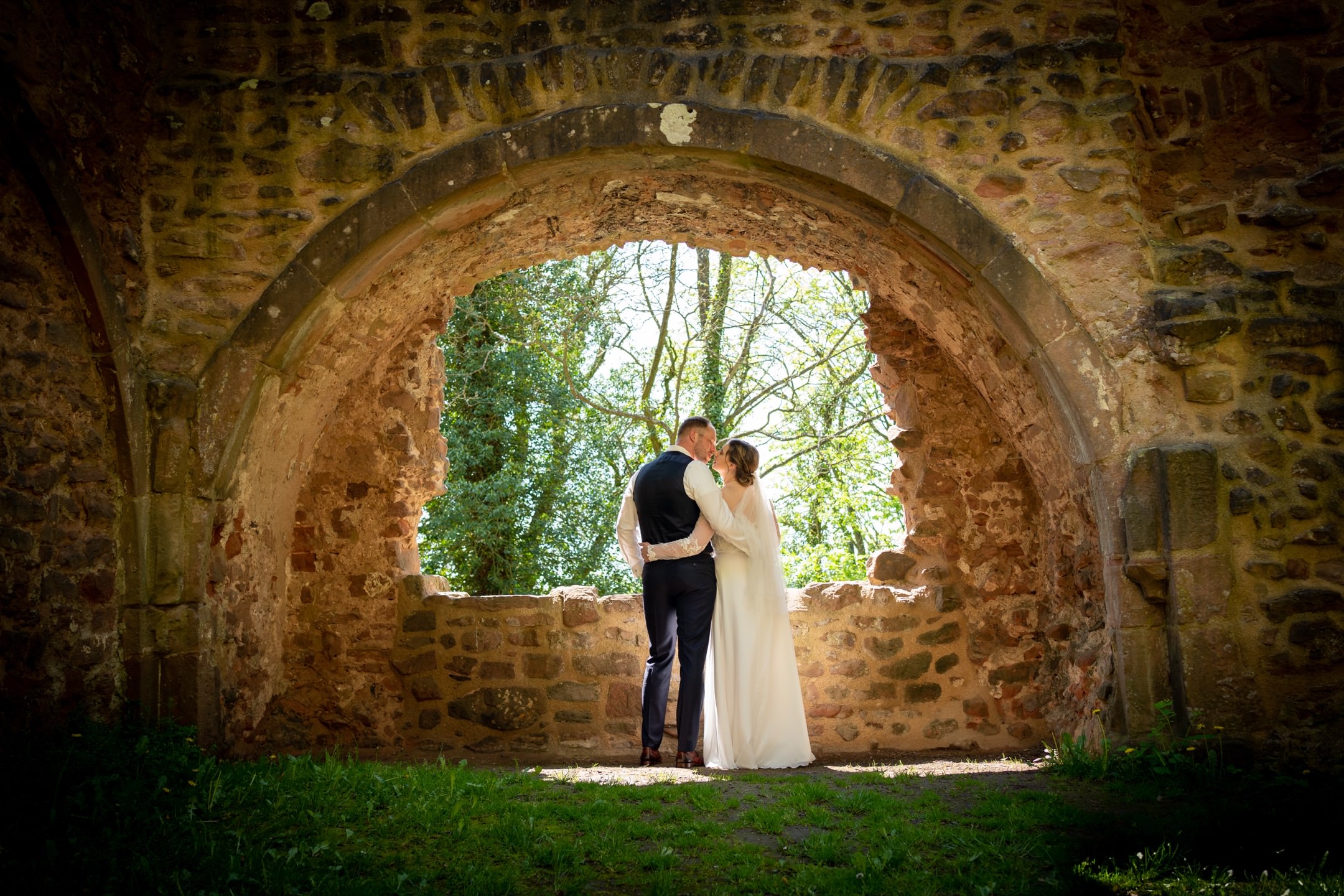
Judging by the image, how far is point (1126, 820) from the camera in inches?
143

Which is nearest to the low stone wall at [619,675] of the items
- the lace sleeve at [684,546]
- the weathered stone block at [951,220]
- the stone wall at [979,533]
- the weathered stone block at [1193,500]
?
the stone wall at [979,533]

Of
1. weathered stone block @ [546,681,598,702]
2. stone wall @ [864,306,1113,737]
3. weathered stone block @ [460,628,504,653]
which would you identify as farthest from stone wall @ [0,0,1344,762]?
weathered stone block @ [546,681,598,702]

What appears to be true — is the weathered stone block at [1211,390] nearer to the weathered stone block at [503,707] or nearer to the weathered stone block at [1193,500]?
the weathered stone block at [1193,500]

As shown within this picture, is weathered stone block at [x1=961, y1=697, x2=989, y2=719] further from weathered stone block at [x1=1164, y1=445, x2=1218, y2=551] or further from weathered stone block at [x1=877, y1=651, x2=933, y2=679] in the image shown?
weathered stone block at [x1=1164, y1=445, x2=1218, y2=551]

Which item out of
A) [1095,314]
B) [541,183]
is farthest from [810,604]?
[541,183]

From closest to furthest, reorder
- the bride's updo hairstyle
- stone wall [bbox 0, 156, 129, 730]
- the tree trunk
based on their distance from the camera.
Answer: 1. stone wall [bbox 0, 156, 129, 730]
2. the bride's updo hairstyle
3. the tree trunk

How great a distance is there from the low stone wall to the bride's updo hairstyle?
1030 mm

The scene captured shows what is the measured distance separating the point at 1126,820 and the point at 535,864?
2.04 m

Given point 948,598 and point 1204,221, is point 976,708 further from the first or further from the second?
point 1204,221

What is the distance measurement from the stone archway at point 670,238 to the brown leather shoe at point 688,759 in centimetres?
186

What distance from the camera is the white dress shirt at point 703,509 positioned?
5.38m

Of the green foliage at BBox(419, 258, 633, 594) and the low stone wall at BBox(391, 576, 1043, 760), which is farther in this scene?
the green foliage at BBox(419, 258, 633, 594)

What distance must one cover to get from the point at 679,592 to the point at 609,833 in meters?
1.96

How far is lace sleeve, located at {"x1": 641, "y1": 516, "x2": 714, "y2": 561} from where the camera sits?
535cm
